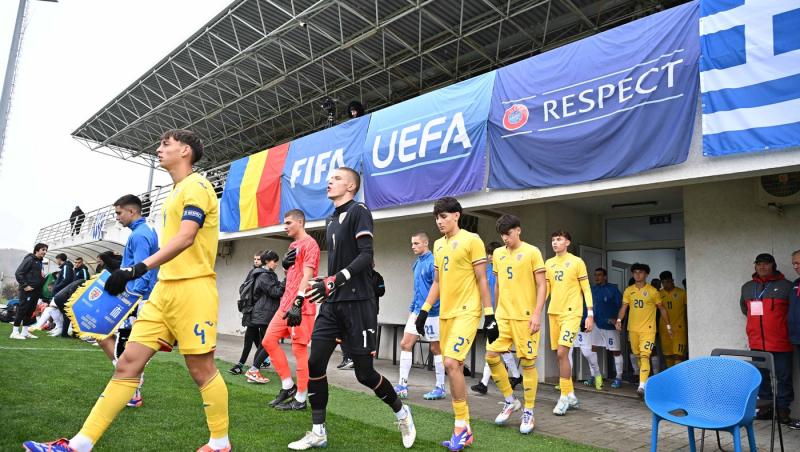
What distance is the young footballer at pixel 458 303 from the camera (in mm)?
4242

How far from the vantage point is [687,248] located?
736 centimetres

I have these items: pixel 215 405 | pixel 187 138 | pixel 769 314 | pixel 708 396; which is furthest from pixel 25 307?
pixel 769 314

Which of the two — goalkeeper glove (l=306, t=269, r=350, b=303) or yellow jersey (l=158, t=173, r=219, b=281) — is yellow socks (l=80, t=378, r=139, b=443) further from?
goalkeeper glove (l=306, t=269, r=350, b=303)

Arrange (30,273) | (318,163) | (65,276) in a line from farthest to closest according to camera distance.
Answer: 1. (65,276)
2. (30,273)
3. (318,163)

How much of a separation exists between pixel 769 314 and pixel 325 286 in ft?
17.9

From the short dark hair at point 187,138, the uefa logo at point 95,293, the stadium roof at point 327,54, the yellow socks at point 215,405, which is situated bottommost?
the yellow socks at point 215,405

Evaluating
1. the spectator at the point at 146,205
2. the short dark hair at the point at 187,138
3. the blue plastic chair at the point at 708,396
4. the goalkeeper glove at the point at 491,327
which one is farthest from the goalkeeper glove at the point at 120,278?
the spectator at the point at 146,205

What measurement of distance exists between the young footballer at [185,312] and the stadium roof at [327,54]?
1038cm

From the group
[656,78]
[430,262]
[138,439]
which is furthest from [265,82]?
[138,439]

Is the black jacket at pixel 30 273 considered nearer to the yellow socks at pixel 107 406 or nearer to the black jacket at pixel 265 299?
the black jacket at pixel 265 299

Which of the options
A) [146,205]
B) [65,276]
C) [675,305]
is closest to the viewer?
[675,305]

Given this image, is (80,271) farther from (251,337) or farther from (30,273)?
(251,337)

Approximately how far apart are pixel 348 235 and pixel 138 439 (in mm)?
2138

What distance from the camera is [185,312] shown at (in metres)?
3.11
